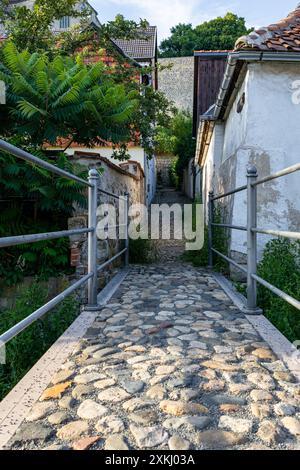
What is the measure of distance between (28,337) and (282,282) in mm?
2259

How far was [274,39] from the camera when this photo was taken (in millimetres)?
4676

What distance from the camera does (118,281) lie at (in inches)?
177

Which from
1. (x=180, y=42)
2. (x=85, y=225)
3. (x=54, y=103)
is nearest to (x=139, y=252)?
(x=85, y=225)

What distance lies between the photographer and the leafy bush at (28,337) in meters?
2.78

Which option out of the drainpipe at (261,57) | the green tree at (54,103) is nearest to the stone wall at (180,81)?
the drainpipe at (261,57)

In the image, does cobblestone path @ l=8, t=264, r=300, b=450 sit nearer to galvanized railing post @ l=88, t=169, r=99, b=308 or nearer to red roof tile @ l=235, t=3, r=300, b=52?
galvanized railing post @ l=88, t=169, r=99, b=308

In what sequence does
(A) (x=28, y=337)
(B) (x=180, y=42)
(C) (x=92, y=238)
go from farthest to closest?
(B) (x=180, y=42) < (C) (x=92, y=238) < (A) (x=28, y=337)

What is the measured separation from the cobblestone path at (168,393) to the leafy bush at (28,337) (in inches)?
19.6

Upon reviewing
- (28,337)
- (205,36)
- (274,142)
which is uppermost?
(205,36)

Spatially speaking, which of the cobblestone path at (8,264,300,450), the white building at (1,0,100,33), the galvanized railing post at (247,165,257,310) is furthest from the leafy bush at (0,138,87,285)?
the white building at (1,0,100,33)

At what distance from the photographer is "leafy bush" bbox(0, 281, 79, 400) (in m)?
2.78

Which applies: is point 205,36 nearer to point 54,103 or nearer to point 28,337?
point 54,103

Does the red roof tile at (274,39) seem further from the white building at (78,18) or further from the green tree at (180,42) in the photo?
the green tree at (180,42)
